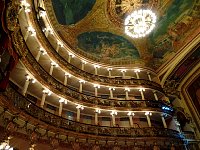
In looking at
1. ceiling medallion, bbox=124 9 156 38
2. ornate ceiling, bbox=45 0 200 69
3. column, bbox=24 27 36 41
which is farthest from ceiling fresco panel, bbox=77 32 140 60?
column, bbox=24 27 36 41

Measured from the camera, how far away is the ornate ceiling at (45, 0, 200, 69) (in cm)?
2581

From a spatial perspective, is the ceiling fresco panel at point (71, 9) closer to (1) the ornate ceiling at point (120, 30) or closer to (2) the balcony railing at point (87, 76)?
(1) the ornate ceiling at point (120, 30)

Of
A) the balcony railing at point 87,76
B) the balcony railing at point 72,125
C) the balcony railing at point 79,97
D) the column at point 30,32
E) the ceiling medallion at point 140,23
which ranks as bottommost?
the balcony railing at point 72,125

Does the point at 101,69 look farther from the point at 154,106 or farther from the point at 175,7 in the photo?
the point at 175,7

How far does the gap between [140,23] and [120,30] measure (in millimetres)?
4929

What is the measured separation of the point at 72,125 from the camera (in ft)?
59.6

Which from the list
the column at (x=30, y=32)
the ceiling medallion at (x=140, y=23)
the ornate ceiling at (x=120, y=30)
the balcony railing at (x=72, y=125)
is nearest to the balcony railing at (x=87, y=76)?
the column at (x=30, y=32)

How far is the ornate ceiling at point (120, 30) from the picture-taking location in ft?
84.7

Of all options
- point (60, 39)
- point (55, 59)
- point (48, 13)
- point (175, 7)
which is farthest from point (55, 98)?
point (175, 7)

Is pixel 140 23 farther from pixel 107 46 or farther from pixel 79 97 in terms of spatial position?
pixel 79 97

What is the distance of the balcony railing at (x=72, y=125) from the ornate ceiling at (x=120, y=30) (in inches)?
421

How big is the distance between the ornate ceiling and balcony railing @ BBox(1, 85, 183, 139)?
10.7 metres

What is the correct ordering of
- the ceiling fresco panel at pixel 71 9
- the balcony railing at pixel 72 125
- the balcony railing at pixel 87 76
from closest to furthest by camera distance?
1. the balcony railing at pixel 72 125
2. the balcony railing at pixel 87 76
3. the ceiling fresco panel at pixel 71 9

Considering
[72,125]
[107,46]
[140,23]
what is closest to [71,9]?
[107,46]
